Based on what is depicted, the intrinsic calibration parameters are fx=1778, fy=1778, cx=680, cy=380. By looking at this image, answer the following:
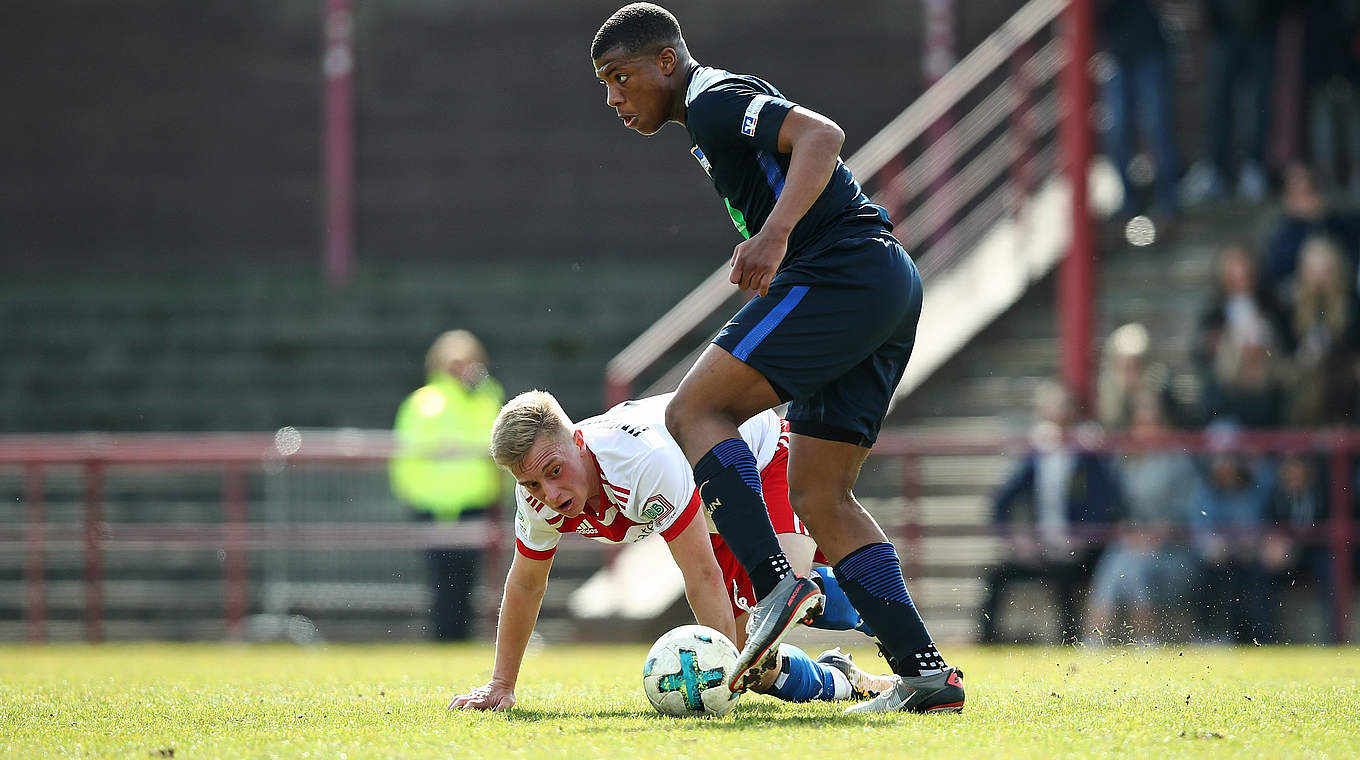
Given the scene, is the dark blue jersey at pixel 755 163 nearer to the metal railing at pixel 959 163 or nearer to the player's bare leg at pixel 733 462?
the player's bare leg at pixel 733 462

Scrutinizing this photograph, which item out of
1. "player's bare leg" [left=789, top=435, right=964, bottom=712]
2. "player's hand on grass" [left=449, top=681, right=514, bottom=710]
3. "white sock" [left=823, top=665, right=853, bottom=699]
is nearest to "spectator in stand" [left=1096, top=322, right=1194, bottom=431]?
"white sock" [left=823, top=665, right=853, bottom=699]

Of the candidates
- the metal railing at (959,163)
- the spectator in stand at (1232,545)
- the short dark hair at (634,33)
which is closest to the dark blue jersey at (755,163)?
the short dark hair at (634,33)

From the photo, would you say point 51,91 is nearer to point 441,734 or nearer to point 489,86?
point 489,86

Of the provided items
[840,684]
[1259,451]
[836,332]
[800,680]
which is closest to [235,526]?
[1259,451]

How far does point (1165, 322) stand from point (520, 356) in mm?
6335

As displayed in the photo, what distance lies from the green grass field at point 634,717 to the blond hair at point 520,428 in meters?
0.81

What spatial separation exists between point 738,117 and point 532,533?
1.51 m

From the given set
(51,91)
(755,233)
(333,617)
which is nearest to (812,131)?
(755,233)

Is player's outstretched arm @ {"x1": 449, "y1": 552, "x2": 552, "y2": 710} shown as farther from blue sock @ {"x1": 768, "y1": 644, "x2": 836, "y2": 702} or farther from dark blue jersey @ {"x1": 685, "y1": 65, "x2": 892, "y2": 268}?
dark blue jersey @ {"x1": 685, "y1": 65, "x2": 892, "y2": 268}

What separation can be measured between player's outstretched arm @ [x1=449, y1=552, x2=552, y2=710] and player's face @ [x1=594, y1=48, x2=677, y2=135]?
1473mm

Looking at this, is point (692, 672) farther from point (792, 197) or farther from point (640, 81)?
point (640, 81)

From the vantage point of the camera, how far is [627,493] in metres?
5.58

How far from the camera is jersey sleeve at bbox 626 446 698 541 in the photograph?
5.54 meters

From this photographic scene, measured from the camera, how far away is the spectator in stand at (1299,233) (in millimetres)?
11234
